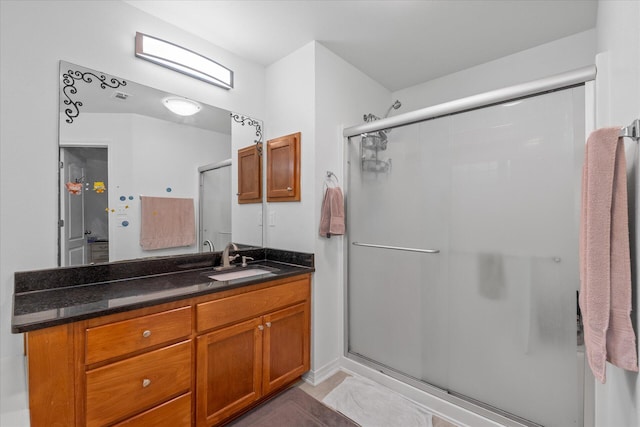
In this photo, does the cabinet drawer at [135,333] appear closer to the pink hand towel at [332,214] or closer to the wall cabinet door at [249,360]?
the wall cabinet door at [249,360]

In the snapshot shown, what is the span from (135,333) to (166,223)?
0.81 meters

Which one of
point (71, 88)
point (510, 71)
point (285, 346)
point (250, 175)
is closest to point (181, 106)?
point (71, 88)

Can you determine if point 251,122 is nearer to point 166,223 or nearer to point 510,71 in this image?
point 166,223

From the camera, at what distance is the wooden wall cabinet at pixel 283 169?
2.20 m

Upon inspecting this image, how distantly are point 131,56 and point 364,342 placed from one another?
2.59 meters

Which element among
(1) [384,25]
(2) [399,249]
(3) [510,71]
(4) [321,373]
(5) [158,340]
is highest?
(1) [384,25]

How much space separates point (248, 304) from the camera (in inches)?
65.9

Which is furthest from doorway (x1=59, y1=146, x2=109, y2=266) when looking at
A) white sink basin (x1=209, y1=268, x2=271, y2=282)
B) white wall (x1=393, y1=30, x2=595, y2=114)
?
white wall (x1=393, y1=30, x2=595, y2=114)

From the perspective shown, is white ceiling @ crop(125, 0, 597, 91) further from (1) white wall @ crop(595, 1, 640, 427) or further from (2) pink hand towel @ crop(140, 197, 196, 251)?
(2) pink hand towel @ crop(140, 197, 196, 251)

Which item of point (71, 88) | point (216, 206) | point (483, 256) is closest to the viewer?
point (71, 88)

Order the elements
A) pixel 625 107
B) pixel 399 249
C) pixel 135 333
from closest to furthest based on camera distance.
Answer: pixel 625 107, pixel 135 333, pixel 399 249

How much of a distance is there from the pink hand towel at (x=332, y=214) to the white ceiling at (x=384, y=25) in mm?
1170

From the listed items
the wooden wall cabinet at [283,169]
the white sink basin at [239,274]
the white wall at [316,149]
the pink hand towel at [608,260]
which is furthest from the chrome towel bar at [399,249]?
the pink hand towel at [608,260]

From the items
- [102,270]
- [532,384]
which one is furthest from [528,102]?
[102,270]
